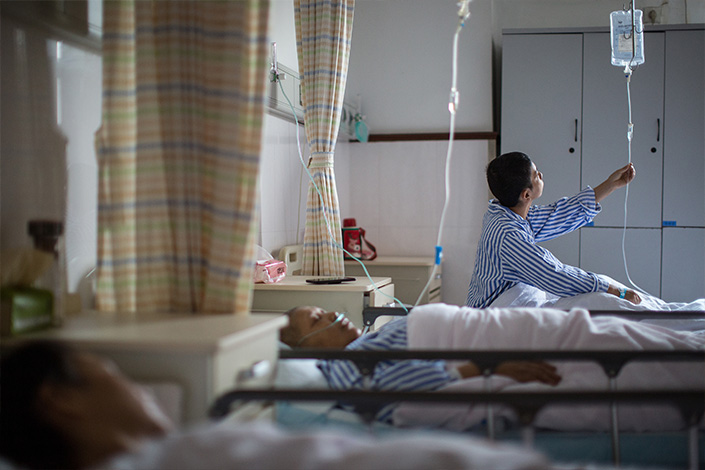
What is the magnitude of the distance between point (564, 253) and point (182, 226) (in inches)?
140

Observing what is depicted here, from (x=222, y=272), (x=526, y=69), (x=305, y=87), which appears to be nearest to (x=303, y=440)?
(x=222, y=272)

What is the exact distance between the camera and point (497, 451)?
0.99 m

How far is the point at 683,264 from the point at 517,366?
3285mm

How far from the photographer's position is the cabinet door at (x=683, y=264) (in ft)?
14.4

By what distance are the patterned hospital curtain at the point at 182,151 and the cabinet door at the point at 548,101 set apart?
3343 mm

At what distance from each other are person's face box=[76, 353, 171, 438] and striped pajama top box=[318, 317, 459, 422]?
688mm

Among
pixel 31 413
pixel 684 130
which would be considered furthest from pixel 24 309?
pixel 684 130

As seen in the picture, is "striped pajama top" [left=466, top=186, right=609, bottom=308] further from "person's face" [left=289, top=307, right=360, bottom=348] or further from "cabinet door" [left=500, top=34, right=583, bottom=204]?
"cabinet door" [left=500, top=34, right=583, bottom=204]

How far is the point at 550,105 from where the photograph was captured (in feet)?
14.9

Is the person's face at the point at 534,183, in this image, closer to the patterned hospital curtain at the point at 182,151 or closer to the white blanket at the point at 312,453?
the patterned hospital curtain at the point at 182,151

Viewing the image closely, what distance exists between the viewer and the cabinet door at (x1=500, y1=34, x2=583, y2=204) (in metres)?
4.53

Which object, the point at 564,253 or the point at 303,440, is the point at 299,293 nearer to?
the point at 303,440

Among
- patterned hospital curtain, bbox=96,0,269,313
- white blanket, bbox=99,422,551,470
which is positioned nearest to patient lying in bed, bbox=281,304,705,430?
patterned hospital curtain, bbox=96,0,269,313

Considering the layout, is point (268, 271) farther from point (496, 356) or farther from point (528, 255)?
point (496, 356)
